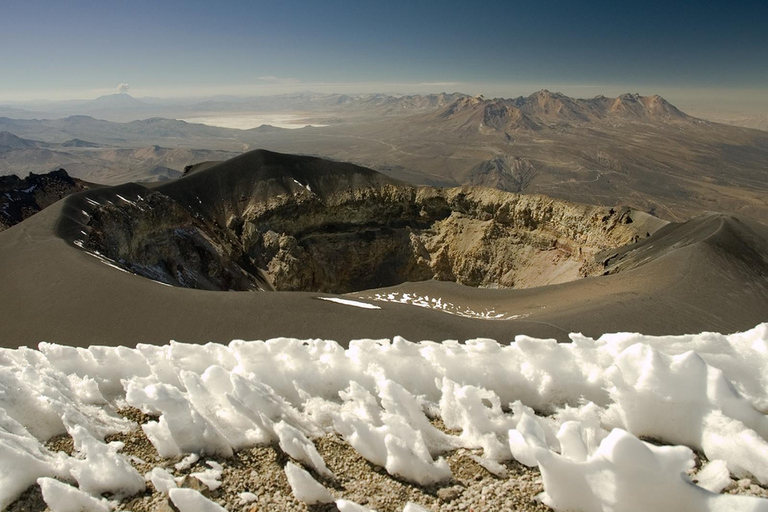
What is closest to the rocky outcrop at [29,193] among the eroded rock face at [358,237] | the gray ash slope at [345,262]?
the gray ash slope at [345,262]

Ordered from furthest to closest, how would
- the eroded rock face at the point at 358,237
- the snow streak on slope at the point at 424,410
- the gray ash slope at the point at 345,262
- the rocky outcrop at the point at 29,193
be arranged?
1. the rocky outcrop at the point at 29,193
2. the eroded rock face at the point at 358,237
3. the gray ash slope at the point at 345,262
4. the snow streak on slope at the point at 424,410

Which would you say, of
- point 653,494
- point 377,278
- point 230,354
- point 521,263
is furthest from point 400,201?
point 653,494

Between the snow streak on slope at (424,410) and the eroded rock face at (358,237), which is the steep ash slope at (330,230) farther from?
the snow streak on slope at (424,410)

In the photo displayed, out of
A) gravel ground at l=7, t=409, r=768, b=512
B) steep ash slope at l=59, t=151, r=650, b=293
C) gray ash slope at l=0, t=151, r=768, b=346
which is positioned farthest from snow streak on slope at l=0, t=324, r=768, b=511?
steep ash slope at l=59, t=151, r=650, b=293

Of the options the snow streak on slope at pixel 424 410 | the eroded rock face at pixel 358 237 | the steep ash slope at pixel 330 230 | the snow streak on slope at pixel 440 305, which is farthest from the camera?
the steep ash slope at pixel 330 230

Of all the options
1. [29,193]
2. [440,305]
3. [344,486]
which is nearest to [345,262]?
[440,305]

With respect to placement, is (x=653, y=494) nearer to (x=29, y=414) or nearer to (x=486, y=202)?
(x=29, y=414)

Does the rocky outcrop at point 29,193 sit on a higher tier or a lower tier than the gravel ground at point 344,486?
higher

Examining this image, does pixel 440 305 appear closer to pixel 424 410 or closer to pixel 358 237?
pixel 424 410
